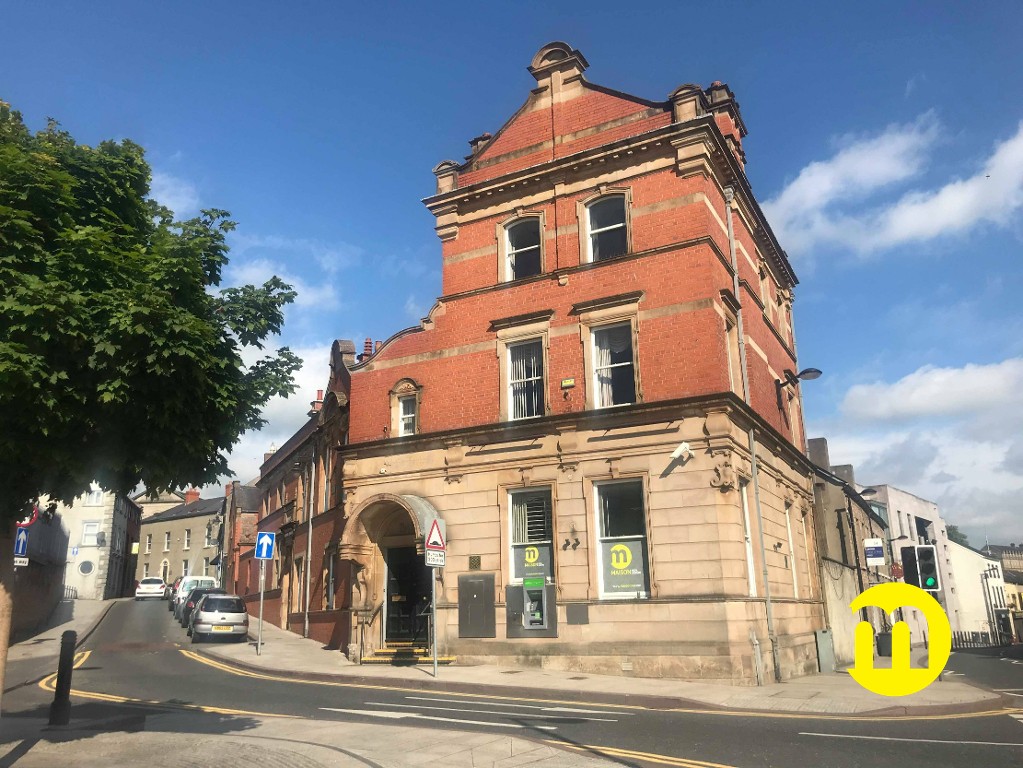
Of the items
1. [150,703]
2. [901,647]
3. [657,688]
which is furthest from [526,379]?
[901,647]

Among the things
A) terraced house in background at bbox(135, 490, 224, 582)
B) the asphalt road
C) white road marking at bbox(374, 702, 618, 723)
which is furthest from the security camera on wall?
terraced house in background at bbox(135, 490, 224, 582)

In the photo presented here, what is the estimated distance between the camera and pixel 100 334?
7102 mm

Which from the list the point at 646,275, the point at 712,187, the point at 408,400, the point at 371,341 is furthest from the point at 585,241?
the point at 371,341

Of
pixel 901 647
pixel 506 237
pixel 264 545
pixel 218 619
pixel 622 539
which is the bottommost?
pixel 218 619

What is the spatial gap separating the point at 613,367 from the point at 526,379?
2.46 meters

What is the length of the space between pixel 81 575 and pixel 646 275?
4714cm

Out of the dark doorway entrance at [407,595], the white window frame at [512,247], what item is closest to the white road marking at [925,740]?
the dark doorway entrance at [407,595]

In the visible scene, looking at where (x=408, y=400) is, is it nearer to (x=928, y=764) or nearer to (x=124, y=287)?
(x=124, y=287)

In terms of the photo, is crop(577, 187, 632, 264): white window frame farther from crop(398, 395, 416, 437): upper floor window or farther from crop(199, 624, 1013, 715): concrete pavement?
crop(199, 624, 1013, 715): concrete pavement

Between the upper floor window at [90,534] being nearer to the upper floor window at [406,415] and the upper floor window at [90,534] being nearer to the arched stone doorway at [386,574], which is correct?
the arched stone doorway at [386,574]

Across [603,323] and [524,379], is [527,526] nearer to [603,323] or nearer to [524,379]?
[524,379]

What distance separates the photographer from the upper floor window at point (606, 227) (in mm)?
20469

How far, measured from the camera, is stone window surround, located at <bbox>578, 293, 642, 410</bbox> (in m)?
19.1

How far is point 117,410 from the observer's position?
759cm
